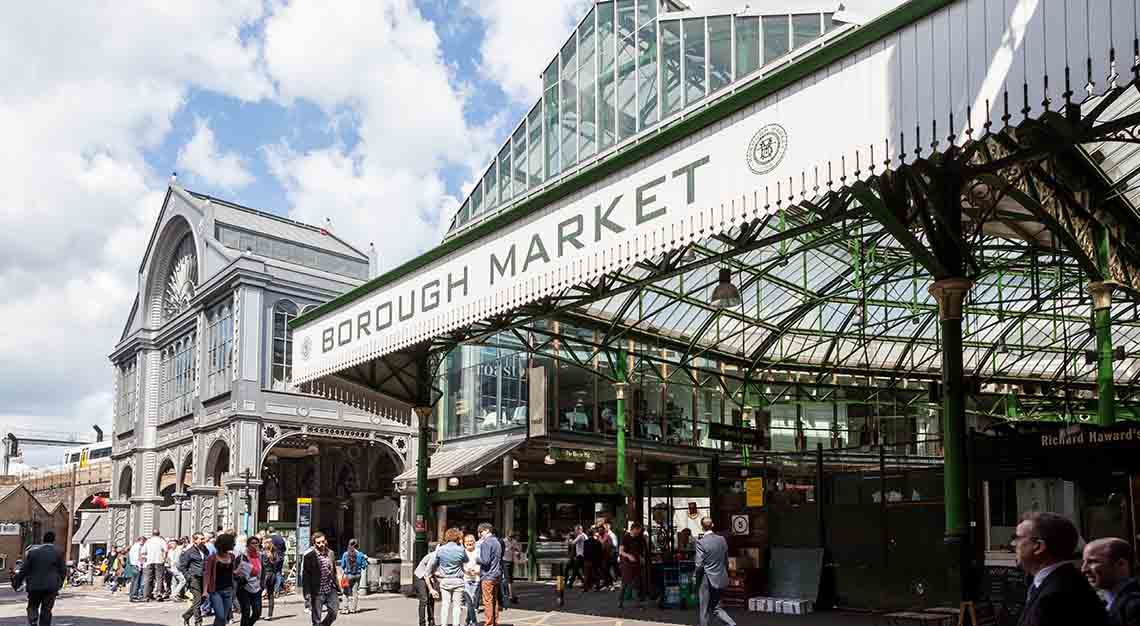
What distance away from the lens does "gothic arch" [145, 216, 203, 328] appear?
4941 centimetres

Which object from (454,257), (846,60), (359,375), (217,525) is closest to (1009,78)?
(846,60)

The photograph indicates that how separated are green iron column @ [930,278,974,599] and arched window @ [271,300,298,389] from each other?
34145mm

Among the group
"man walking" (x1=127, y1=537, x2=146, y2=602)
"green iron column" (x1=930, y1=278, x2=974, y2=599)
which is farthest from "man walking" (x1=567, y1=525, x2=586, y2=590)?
"green iron column" (x1=930, y1=278, x2=974, y2=599)

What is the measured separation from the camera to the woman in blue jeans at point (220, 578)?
14.3 metres

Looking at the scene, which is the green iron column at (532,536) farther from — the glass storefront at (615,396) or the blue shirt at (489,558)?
the blue shirt at (489,558)

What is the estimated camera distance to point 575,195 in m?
15.0

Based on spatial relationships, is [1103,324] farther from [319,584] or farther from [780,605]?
[319,584]

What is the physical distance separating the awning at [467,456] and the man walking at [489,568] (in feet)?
57.8

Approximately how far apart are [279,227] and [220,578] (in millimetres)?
37575

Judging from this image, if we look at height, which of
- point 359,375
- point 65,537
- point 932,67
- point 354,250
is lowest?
point 65,537

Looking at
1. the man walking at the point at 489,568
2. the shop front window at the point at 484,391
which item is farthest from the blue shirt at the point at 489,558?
the shop front window at the point at 484,391

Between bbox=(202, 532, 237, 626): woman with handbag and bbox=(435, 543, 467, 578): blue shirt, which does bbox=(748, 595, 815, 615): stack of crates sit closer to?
bbox=(435, 543, 467, 578): blue shirt

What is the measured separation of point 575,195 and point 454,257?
365cm

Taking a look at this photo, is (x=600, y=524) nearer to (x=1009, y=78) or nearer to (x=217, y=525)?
(x=1009, y=78)
